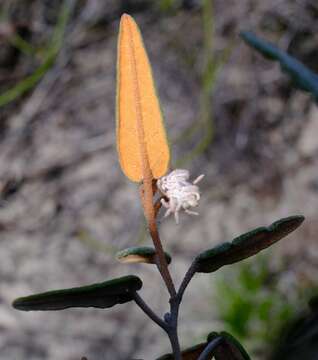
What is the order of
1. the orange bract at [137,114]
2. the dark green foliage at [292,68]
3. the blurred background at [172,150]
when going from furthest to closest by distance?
1. the blurred background at [172,150]
2. the dark green foliage at [292,68]
3. the orange bract at [137,114]

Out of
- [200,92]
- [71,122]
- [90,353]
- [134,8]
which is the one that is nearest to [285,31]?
[200,92]

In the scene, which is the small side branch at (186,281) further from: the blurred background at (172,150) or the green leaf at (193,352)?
the blurred background at (172,150)

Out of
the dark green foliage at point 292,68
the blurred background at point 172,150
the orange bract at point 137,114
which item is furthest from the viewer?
the blurred background at point 172,150

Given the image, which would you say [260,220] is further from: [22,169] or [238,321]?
[22,169]

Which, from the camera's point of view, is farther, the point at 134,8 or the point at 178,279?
the point at 134,8

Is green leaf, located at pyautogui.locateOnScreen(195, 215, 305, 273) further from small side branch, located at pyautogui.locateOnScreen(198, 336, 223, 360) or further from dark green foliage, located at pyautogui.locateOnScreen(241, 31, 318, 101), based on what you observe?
dark green foliage, located at pyautogui.locateOnScreen(241, 31, 318, 101)

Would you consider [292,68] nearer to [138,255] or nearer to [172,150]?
[138,255]

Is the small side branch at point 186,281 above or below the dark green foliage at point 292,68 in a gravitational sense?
below

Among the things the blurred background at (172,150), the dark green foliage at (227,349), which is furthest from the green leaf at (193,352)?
the blurred background at (172,150)
